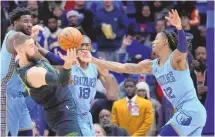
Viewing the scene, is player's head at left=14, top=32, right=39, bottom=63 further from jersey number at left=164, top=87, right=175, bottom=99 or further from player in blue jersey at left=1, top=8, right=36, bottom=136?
jersey number at left=164, top=87, right=175, bottom=99

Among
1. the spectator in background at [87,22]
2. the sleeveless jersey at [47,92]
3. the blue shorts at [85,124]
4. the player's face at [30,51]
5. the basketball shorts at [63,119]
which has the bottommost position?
the blue shorts at [85,124]

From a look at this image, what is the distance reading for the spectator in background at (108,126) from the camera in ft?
33.9

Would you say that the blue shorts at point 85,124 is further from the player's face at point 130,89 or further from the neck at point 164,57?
the player's face at point 130,89

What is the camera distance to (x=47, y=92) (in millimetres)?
7414

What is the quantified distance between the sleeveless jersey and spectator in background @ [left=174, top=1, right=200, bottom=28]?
7.08 meters

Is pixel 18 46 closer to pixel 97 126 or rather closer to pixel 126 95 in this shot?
pixel 97 126

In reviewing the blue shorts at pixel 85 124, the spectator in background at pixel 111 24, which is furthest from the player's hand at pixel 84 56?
the spectator in background at pixel 111 24

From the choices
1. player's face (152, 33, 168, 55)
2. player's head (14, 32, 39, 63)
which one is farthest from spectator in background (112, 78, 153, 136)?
player's head (14, 32, 39, 63)

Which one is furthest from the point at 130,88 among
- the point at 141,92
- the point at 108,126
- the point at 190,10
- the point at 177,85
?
the point at 190,10

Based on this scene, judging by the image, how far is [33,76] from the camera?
720 cm

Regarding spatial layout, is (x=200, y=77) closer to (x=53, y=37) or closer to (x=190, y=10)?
(x=190, y=10)

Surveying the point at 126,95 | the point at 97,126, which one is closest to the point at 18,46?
the point at 97,126

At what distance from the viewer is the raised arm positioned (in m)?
7.84

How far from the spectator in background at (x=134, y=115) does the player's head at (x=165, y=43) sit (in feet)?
9.34
